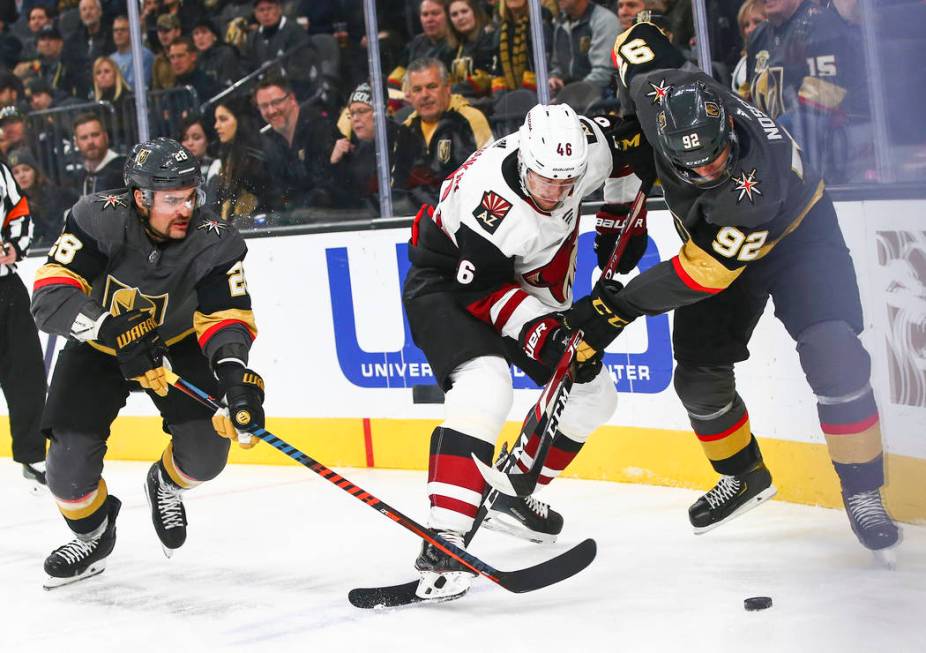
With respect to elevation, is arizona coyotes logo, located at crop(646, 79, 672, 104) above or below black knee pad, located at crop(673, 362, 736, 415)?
above

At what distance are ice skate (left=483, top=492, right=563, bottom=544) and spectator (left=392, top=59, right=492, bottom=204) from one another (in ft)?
5.43

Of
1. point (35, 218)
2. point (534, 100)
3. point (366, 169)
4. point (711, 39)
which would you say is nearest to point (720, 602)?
point (711, 39)

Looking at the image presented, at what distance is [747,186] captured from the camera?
9.33 feet

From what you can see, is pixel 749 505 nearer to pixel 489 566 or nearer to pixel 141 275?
pixel 489 566

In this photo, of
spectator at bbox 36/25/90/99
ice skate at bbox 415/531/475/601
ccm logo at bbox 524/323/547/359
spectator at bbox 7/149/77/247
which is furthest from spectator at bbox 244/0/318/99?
ice skate at bbox 415/531/475/601

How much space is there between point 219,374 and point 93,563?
73cm

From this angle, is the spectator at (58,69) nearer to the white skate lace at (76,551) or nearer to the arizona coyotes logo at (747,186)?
the white skate lace at (76,551)

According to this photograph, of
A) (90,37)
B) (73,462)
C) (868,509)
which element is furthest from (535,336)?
(90,37)

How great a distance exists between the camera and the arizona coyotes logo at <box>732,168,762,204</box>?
284 cm

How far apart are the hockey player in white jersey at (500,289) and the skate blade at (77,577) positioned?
1061 mm

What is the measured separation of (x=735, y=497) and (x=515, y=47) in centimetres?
202

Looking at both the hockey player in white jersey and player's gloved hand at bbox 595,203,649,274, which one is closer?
the hockey player in white jersey

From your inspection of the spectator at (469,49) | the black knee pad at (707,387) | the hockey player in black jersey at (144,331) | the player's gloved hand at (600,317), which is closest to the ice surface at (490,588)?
the hockey player in black jersey at (144,331)

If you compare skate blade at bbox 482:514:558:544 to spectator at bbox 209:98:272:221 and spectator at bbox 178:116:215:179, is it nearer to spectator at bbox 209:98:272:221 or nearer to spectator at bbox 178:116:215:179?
spectator at bbox 209:98:272:221
